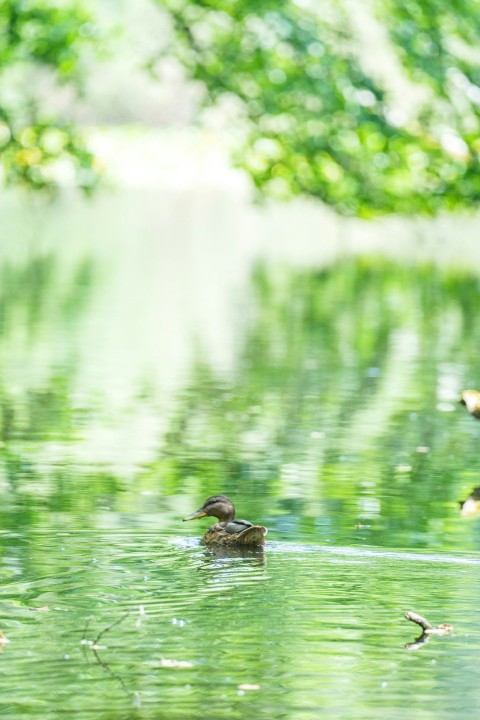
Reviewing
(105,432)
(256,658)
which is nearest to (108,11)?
(105,432)

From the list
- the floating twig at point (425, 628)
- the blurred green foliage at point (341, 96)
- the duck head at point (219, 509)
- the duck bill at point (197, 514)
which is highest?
the floating twig at point (425, 628)

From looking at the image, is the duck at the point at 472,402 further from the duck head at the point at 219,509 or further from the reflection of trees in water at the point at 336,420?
the duck head at the point at 219,509

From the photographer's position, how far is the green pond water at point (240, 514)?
6551 millimetres

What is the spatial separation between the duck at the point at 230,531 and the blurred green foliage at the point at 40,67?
14.4 metres

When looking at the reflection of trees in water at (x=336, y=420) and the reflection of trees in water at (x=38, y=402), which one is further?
the reflection of trees in water at (x=336, y=420)

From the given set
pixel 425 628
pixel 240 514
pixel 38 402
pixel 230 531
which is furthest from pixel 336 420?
pixel 425 628

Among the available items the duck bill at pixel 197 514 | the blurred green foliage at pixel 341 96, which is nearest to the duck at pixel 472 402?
the duck bill at pixel 197 514

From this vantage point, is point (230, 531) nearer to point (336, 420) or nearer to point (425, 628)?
point (425, 628)

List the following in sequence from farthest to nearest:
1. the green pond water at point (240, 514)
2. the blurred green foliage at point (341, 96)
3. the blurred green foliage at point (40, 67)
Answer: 1. the blurred green foliage at point (40, 67)
2. the blurred green foliage at point (341, 96)
3. the green pond water at point (240, 514)

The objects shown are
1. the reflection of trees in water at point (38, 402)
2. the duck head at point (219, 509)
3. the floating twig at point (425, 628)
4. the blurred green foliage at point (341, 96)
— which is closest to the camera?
the floating twig at point (425, 628)

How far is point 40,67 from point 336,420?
39.6 feet

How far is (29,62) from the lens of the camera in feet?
81.1

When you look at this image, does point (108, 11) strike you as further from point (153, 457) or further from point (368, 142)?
point (153, 457)

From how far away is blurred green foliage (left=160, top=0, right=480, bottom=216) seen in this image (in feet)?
72.3
